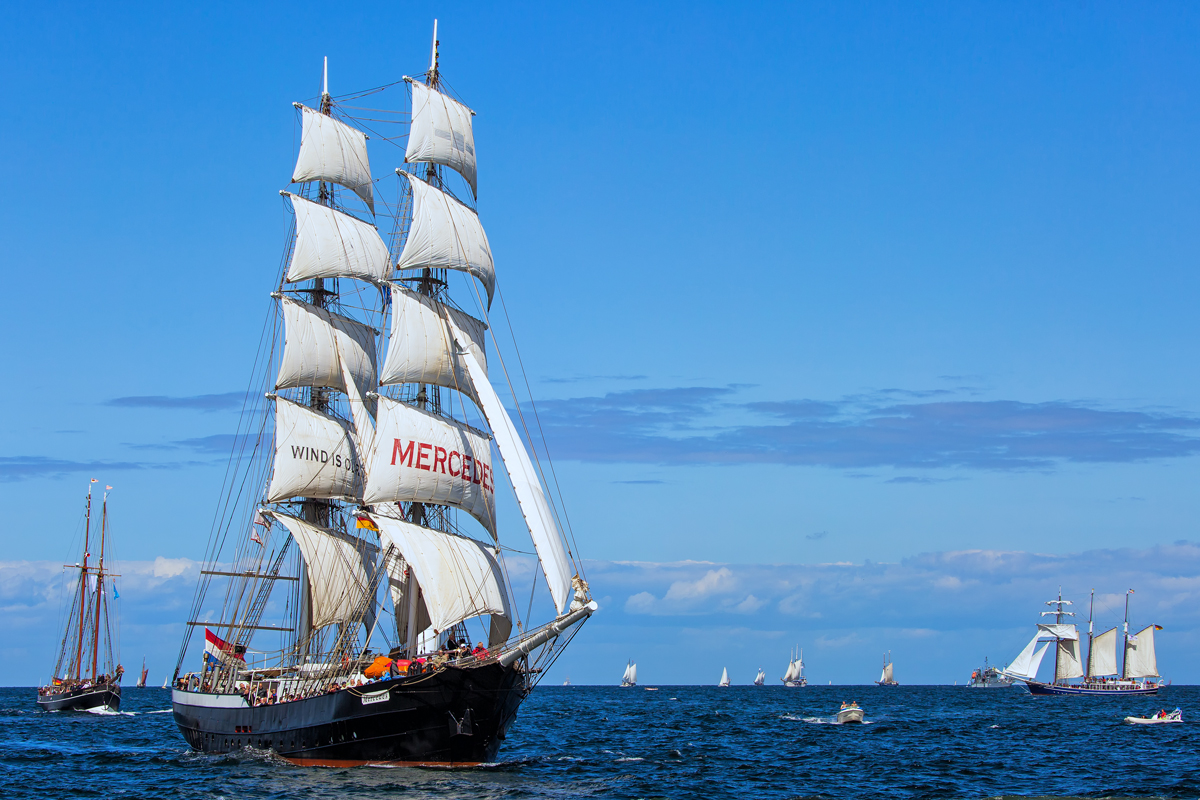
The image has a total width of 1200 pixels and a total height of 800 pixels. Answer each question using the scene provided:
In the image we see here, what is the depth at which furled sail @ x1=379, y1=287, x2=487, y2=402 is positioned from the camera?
6119cm

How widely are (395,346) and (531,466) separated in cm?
1307

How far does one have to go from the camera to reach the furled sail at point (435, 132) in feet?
213

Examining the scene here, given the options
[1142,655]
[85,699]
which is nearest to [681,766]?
[85,699]

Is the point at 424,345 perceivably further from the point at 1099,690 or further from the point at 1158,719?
the point at 1099,690

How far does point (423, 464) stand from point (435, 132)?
17667 millimetres

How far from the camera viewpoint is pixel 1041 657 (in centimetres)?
19325

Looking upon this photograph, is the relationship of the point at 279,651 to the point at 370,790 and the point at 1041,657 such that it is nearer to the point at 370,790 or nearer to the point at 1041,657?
the point at 370,790

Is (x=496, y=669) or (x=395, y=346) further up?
(x=395, y=346)

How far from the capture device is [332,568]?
68.9 meters

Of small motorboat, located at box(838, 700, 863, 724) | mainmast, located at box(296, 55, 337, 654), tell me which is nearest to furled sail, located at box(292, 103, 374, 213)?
mainmast, located at box(296, 55, 337, 654)

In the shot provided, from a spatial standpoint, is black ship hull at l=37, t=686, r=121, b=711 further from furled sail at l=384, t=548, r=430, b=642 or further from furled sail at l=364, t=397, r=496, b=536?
furled sail at l=364, t=397, r=496, b=536

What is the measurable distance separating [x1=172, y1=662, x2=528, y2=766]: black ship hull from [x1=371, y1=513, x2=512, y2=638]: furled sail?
19.5ft

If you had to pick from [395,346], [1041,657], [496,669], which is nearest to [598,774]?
[496,669]

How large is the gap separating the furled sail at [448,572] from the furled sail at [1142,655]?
13980 cm
